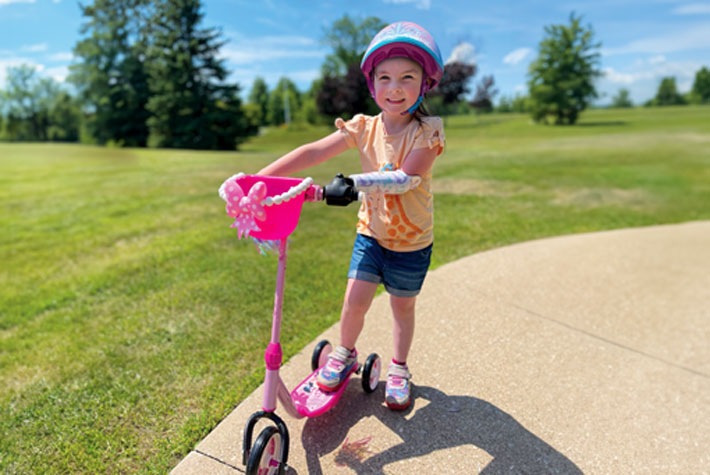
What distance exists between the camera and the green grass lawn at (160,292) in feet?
8.14

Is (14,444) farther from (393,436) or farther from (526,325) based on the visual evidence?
(526,325)

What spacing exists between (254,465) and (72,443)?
1.16m

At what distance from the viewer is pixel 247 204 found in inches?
68.5

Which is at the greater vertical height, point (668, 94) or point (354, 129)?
point (668, 94)

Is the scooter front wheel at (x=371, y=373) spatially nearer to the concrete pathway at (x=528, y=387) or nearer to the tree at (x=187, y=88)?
the concrete pathway at (x=528, y=387)

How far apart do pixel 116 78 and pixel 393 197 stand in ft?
136

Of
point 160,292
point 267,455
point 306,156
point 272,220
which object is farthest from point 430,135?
point 160,292

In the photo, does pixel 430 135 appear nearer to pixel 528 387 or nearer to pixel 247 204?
pixel 247 204

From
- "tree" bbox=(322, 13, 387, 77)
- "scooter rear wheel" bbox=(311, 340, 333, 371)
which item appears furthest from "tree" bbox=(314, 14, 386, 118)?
"scooter rear wheel" bbox=(311, 340, 333, 371)

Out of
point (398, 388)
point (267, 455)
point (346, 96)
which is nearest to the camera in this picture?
point (267, 455)

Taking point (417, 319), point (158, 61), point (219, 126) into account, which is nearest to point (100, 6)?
point (158, 61)

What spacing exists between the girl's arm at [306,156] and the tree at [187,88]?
3209 cm

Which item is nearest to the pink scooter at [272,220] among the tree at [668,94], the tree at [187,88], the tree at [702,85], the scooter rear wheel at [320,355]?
the scooter rear wheel at [320,355]

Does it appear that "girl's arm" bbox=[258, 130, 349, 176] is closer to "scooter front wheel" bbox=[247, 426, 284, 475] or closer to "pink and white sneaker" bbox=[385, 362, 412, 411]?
"scooter front wheel" bbox=[247, 426, 284, 475]
